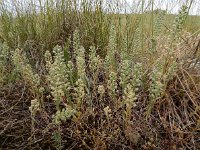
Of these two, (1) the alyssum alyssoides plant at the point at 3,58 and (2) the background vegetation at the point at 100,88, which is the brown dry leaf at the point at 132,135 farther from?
(1) the alyssum alyssoides plant at the point at 3,58

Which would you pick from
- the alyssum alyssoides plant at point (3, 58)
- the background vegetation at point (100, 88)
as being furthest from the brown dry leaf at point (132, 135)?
the alyssum alyssoides plant at point (3, 58)

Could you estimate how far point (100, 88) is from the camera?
5.46ft

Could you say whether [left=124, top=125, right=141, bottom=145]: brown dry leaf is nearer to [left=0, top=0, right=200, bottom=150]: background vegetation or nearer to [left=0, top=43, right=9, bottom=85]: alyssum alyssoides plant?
[left=0, top=0, right=200, bottom=150]: background vegetation

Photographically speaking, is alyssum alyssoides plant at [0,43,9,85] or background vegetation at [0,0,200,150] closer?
background vegetation at [0,0,200,150]

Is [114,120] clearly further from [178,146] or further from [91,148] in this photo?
[178,146]

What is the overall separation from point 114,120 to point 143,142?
19 centimetres

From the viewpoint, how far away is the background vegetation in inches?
68.3

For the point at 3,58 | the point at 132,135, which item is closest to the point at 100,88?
the point at 132,135

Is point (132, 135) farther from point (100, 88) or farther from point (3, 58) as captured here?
point (3, 58)

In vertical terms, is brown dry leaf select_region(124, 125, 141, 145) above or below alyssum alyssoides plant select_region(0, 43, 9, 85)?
below

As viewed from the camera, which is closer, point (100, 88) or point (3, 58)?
point (100, 88)

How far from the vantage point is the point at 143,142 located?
1811mm

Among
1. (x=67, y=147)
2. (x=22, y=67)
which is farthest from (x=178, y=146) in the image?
(x=22, y=67)

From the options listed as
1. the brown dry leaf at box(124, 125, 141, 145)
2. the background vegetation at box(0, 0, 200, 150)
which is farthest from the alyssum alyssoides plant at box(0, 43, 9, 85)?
the brown dry leaf at box(124, 125, 141, 145)
